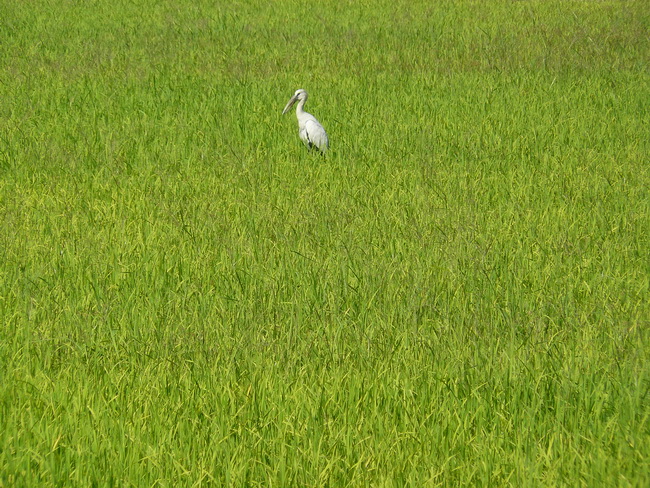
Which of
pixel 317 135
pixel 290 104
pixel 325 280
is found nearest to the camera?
pixel 325 280

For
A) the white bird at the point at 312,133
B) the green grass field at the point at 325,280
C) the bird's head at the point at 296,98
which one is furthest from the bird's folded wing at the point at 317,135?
the bird's head at the point at 296,98

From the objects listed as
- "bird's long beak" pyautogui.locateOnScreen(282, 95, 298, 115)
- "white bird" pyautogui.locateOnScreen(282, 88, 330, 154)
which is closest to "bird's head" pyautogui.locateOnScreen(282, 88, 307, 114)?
"bird's long beak" pyautogui.locateOnScreen(282, 95, 298, 115)

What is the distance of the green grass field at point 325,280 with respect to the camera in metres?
3.07

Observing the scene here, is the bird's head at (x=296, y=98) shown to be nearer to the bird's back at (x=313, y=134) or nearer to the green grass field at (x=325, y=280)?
the green grass field at (x=325, y=280)

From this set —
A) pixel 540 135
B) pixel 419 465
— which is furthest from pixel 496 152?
pixel 419 465

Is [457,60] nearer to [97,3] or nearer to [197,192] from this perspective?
[197,192]

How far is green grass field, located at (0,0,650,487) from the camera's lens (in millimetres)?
3070

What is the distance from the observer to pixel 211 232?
5566 mm

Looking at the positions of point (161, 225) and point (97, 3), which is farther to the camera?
point (97, 3)

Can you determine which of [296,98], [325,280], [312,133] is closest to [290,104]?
[296,98]

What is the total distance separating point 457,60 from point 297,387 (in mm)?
9279

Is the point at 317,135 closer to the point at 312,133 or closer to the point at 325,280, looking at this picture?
the point at 312,133

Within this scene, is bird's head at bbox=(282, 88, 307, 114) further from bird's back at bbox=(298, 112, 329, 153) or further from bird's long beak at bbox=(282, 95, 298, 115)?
bird's back at bbox=(298, 112, 329, 153)

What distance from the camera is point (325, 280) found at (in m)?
4.64
